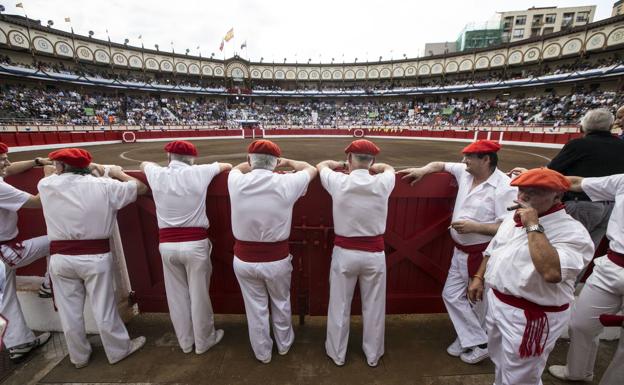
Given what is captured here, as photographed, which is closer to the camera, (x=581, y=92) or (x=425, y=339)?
(x=425, y=339)

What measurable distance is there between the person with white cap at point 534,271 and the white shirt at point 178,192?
240 cm

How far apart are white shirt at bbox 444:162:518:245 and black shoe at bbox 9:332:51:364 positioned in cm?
433

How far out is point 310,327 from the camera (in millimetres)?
3070

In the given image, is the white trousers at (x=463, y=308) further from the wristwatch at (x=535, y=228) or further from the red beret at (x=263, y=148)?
the red beret at (x=263, y=148)

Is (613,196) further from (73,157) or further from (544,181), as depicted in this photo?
(73,157)

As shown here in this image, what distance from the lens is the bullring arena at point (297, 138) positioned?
2.62 m

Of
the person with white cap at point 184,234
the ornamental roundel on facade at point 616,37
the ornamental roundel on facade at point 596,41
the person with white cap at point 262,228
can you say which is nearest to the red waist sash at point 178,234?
the person with white cap at point 184,234

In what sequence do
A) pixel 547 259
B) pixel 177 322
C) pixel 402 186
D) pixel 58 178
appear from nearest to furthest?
1. pixel 547 259
2. pixel 58 178
3. pixel 177 322
4. pixel 402 186

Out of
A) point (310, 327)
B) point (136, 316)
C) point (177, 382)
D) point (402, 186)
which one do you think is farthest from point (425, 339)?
point (136, 316)

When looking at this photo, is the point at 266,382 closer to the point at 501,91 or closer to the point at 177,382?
the point at 177,382

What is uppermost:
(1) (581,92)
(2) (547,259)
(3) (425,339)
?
(1) (581,92)

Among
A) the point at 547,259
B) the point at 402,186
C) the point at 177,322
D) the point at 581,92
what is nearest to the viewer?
the point at 547,259

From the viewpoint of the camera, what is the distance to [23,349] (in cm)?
269

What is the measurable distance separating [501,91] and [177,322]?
165 ft
